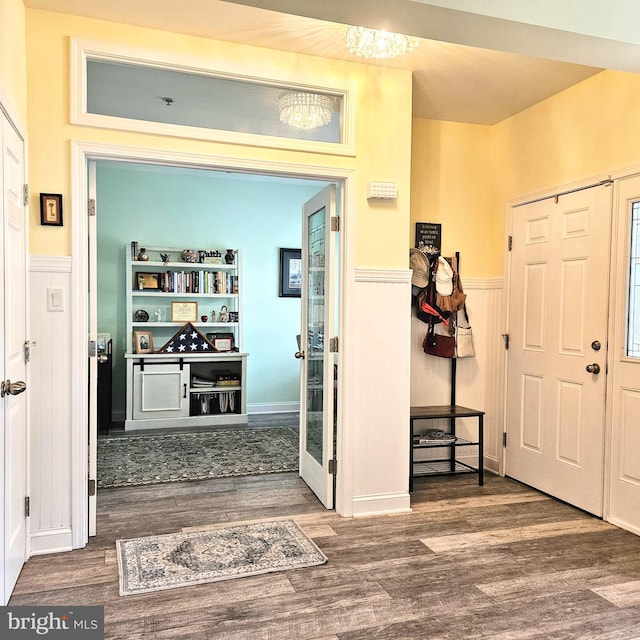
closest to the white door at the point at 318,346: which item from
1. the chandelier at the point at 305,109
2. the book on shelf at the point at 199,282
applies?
the chandelier at the point at 305,109

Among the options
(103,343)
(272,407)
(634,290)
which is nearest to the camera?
(634,290)

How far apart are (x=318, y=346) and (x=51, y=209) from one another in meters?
1.84

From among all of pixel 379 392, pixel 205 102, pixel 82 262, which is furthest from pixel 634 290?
pixel 82 262

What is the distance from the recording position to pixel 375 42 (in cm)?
276

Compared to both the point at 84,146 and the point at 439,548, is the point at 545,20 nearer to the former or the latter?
the point at 84,146

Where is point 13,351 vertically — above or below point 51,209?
below

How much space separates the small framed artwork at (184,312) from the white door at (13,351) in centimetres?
353

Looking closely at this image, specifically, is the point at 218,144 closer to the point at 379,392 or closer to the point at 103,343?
the point at 379,392

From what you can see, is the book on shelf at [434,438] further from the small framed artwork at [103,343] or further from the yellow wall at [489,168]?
the small framed artwork at [103,343]

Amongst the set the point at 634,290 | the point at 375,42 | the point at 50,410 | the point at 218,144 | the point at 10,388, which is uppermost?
the point at 375,42

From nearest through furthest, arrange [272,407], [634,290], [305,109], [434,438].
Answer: [634,290], [305,109], [434,438], [272,407]

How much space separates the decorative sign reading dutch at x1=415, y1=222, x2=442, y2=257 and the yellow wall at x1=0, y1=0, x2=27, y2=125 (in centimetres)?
271

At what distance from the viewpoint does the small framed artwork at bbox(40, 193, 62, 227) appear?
2773mm

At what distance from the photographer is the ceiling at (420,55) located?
2.72 m
